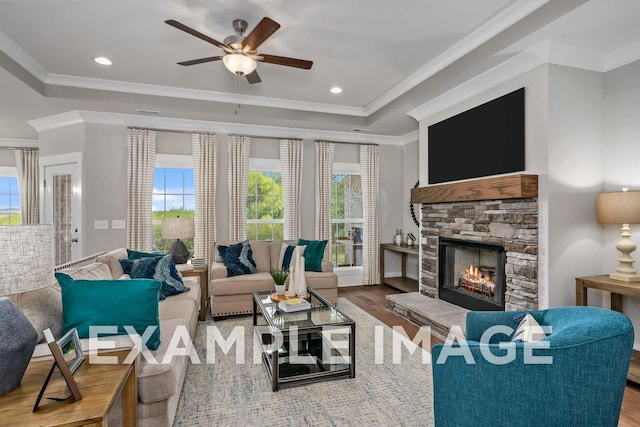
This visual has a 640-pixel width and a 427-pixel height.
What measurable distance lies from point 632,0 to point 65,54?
4.72 meters

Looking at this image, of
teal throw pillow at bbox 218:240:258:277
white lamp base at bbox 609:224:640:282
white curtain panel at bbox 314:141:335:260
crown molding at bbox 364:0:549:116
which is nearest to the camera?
crown molding at bbox 364:0:549:116

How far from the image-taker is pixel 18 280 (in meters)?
1.25

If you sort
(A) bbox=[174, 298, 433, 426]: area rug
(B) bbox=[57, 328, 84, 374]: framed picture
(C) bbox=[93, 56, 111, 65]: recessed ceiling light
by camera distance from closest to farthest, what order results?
Result: (B) bbox=[57, 328, 84, 374]: framed picture < (A) bbox=[174, 298, 433, 426]: area rug < (C) bbox=[93, 56, 111, 65]: recessed ceiling light

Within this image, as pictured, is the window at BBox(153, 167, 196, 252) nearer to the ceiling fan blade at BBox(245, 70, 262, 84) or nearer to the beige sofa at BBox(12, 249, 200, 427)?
the ceiling fan blade at BBox(245, 70, 262, 84)

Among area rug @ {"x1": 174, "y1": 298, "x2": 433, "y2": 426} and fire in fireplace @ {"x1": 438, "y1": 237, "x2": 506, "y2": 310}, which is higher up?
fire in fireplace @ {"x1": 438, "y1": 237, "x2": 506, "y2": 310}

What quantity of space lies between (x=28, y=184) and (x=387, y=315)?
623cm

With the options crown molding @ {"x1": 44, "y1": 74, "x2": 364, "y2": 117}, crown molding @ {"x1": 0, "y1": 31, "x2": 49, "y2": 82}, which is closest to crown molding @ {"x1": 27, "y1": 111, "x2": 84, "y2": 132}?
crown molding @ {"x1": 44, "y1": 74, "x2": 364, "y2": 117}

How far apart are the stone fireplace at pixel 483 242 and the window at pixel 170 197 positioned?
332 cm

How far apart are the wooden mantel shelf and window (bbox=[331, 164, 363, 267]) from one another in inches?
63.0

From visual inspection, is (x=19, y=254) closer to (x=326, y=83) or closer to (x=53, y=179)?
(x=326, y=83)

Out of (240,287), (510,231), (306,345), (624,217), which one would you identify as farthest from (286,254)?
(624,217)

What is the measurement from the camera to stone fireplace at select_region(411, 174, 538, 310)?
9.88ft

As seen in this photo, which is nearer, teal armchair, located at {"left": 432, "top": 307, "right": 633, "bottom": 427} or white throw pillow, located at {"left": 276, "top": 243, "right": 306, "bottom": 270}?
teal armchair, located at {"left": 432, "top": 307, "right": 633, "bottom": 427}

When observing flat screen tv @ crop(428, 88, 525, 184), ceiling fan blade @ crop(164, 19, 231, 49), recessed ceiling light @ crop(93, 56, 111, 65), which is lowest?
flat screen tv @ crop(428, 88, 525, 184)
